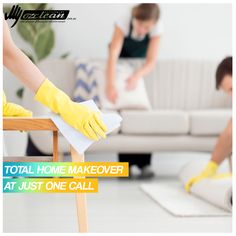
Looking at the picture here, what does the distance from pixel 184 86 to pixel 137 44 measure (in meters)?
0.36

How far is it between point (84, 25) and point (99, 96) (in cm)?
168

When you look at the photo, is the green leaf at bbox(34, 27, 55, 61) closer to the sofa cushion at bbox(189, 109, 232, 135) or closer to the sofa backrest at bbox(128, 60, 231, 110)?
the sofa backrest at bbox(128, 60, 231, 110)

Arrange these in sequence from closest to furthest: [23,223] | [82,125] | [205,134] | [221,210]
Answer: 1. [82,125]
2. [23,223]
3. [221,210]
4. [205,134]

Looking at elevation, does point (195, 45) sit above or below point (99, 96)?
above

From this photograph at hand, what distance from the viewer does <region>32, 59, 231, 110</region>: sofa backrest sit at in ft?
11.5

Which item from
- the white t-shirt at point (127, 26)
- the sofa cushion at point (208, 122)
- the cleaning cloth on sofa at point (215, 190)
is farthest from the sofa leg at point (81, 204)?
the sofa cushion at point (208, 122)

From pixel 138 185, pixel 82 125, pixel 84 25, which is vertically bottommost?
pixel 138 185

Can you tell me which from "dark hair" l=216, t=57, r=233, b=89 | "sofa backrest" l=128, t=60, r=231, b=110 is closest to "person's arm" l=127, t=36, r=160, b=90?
"sofa backrest" l=128, t=60, r=231, b=110

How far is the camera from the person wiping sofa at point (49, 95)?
1.15 meters

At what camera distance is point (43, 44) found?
11.8ft

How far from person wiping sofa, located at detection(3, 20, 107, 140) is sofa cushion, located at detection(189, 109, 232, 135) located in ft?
6.69

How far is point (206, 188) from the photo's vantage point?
2482 millimetres

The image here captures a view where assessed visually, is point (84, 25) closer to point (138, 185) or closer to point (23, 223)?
point (23, 223)

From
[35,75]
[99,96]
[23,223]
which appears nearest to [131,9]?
[99,96]
